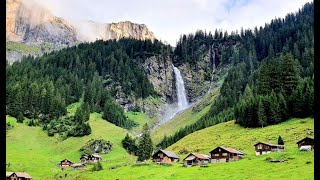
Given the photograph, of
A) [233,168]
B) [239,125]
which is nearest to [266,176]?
[233,168]

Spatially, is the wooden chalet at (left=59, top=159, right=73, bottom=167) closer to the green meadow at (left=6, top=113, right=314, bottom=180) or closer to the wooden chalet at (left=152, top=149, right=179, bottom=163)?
the green meadow at (left=6, top=113, right=314, bottom=180)

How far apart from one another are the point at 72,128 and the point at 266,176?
138201 millimetres

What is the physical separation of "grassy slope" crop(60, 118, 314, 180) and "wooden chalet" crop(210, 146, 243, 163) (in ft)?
8.25

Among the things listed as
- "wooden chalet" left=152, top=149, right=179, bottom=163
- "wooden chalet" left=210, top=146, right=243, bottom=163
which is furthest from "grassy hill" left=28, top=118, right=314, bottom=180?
"wooden chalet" left=152, top=149, right=179, bottom=163

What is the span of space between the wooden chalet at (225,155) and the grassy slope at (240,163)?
2.51 m

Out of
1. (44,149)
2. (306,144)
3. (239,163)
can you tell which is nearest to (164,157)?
(239,163)

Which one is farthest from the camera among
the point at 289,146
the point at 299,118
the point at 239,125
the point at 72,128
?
the point at 72,128

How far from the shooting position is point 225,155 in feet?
336

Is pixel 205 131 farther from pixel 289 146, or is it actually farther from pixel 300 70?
pixel 300 70

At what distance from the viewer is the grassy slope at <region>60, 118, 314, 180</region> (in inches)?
2837

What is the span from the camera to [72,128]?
19125 cm

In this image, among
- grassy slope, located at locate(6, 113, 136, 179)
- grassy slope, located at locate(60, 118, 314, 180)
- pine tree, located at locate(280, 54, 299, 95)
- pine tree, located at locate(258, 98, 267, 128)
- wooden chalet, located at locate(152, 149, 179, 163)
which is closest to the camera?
grassy slope, located at locate(60, 118, 314, 180)

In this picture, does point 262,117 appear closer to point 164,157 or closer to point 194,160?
point 164,157

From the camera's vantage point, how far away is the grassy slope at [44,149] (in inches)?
5423
